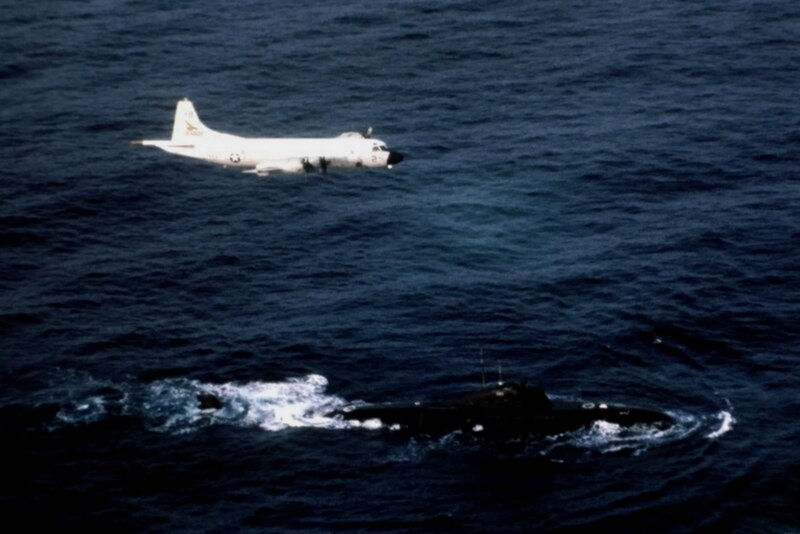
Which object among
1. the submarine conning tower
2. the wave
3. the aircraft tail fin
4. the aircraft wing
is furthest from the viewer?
the aircraft tail fin

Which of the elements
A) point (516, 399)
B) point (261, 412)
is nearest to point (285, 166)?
point (261, 412)

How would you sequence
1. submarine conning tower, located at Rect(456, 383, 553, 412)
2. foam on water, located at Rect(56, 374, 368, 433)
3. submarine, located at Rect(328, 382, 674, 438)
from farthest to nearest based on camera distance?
1. foam on water, located at Rect(56, 374, 368, 433)
2. submarine conning tower, located at Rect(456, 383, 553, 412)
3. submarine, located at Rect(328, 382, 674, 438)

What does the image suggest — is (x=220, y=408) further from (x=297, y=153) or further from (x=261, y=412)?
(x=297, y=153)

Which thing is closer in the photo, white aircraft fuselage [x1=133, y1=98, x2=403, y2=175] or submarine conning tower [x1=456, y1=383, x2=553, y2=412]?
submarine conning tower [x1=456, y1=383, x2=553, y2=412]

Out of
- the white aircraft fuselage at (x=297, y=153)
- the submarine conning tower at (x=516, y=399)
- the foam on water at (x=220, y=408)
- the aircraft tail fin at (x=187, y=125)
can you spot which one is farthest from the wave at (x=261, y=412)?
the aircraft tail fin at (x=187, y=125)

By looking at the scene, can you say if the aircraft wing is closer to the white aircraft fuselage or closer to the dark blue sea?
the white aircraft fuselage

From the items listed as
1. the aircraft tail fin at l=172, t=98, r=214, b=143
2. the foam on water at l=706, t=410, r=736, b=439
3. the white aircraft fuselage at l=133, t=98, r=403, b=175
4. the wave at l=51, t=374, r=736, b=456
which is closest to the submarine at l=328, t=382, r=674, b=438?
the wave at l=51, t=374, r=736, b=456
